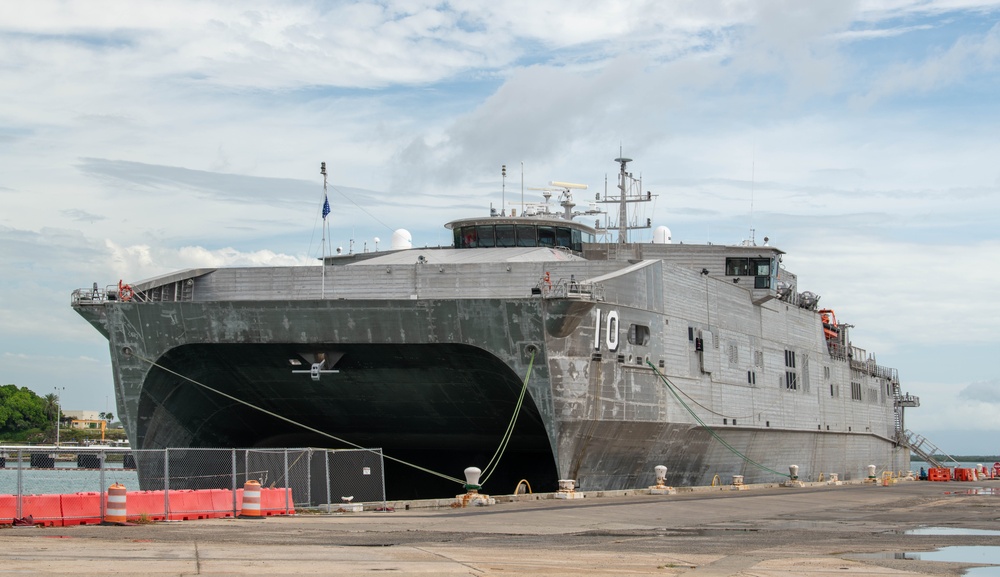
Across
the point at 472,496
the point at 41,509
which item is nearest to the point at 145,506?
the point at 41,509

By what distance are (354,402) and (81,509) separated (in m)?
12.3

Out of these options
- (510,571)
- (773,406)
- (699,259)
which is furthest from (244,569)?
(699,259)

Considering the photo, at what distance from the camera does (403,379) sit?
95.7 feet

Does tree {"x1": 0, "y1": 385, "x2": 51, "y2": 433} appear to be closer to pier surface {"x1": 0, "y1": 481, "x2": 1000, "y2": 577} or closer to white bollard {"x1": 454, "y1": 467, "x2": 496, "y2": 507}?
white bollard {"x1": 454, "y1": 467, "x2": 496, "y2": 507}

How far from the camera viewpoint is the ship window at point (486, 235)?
3481 centimetres

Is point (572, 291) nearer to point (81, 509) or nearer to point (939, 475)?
point (81, 509)

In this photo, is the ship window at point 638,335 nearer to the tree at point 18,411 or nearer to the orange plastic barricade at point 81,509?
the orange plastic barricade at point 81,509

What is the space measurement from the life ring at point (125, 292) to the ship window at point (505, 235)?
443 inches

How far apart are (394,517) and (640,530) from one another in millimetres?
4993

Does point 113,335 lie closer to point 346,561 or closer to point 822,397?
point 346,561

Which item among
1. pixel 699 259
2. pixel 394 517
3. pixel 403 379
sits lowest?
pixel 394 517

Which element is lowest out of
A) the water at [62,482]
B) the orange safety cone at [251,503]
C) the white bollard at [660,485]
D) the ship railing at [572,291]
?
the water at [62,482]

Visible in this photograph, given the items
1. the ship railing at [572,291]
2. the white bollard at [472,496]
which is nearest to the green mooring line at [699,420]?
the ship railing at [572,291]

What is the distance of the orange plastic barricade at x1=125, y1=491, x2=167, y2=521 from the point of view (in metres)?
19.1
